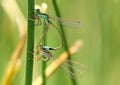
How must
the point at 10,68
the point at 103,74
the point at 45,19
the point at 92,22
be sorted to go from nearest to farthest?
the point at 45,19, the point at 10,68, the point at 103,74, the point at 92,22

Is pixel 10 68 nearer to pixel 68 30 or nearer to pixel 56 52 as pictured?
pixel 56 52

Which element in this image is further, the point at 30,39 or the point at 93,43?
the point at 93,43

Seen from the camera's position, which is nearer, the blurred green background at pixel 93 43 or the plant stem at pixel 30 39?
the plant stem at pixel 30 39

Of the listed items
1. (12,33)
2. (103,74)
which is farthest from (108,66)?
(12,33)

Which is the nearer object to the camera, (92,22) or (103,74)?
(103,74)

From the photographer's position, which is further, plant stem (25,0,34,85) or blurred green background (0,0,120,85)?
blurred green background (0,0,120,85)

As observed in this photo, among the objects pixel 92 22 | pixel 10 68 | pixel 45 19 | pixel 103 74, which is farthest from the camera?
pixel 92 22

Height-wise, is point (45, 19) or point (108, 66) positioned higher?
point (45, 19)
